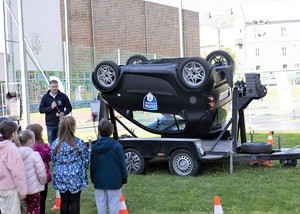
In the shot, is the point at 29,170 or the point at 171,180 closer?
the point at 29,170

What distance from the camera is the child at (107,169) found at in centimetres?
507

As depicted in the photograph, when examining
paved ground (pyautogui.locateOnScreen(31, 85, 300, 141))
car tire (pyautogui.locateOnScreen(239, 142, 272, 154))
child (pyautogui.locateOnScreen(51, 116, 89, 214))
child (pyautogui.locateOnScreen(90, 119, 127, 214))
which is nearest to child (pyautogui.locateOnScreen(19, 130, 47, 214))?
child (pyautogui.locateOnScreen(51, 116, 89, 214))

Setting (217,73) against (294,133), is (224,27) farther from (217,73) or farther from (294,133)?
(217,73)

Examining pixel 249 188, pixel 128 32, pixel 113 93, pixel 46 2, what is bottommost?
pixel 249 188

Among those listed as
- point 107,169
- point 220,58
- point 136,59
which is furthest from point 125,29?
point 107,169

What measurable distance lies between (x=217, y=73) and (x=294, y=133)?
6.47 meters

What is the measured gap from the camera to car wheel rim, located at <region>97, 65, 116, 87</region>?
8.20 metres

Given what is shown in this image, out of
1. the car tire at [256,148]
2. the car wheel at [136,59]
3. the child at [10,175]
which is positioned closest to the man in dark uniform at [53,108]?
the car wheel at [136,59]

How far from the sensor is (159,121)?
866 centimetres

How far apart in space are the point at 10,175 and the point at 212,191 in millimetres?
3084

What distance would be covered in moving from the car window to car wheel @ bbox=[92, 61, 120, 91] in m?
0.76

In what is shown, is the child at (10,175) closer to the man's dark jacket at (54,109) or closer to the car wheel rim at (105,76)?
the car wheel rim at (105,76)

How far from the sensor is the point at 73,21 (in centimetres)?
2103

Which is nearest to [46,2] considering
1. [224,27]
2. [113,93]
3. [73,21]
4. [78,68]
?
[73,21]
